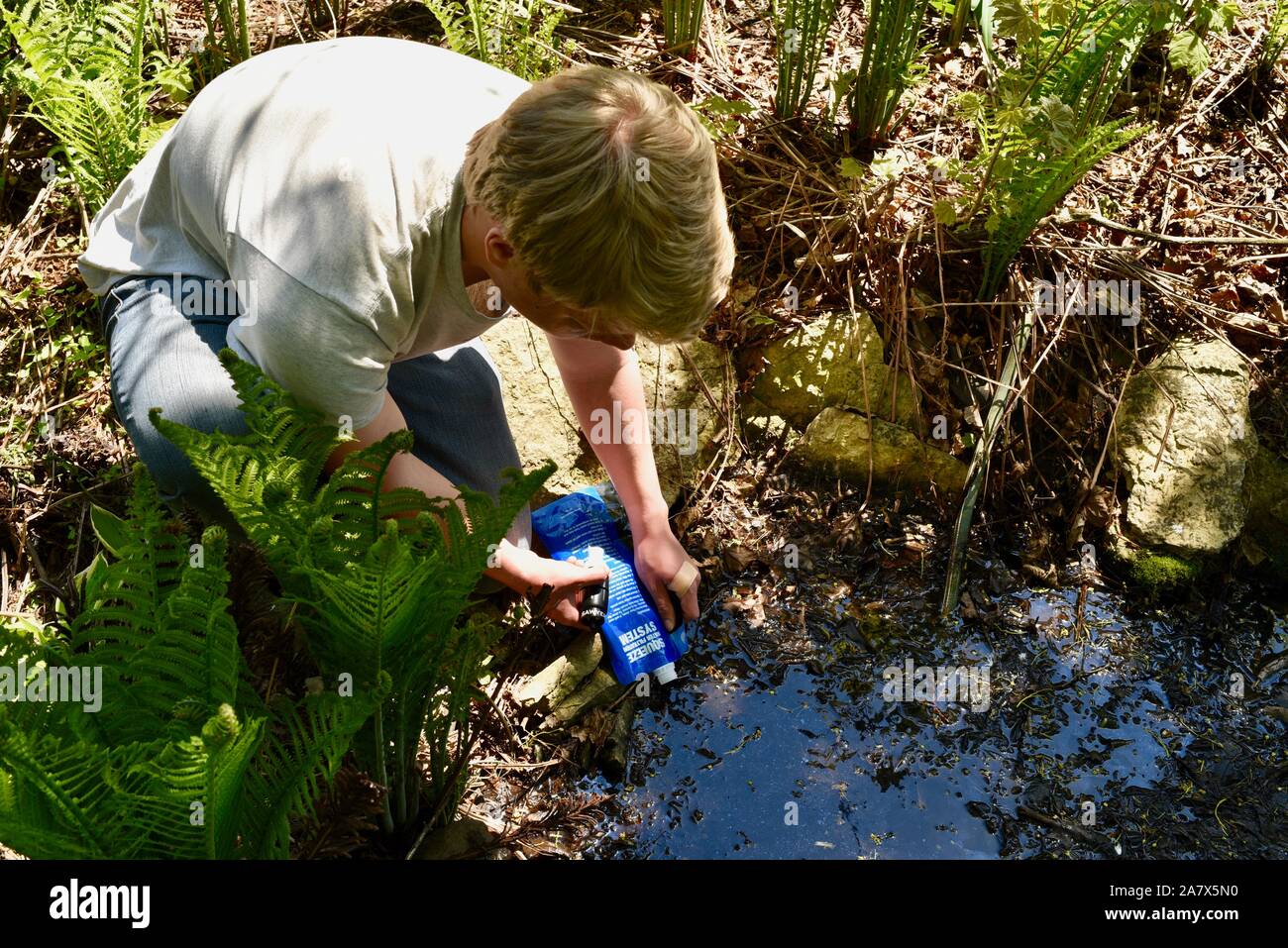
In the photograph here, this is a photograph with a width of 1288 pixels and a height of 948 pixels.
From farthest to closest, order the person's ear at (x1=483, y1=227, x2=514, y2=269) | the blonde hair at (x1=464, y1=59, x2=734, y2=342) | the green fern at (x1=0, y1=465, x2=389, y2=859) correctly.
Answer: the person's ear at (x1=483, y1=227, x2=514, y2=269)
the blonde hair at (x1=464, y1=59, x2=734, y2=342)
the green fern at (x1=0, y1=465, x2=389, y2=859)

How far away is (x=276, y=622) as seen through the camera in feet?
6.75

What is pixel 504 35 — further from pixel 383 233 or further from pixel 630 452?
pixel 383 233

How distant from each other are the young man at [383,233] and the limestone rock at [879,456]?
0.83 m

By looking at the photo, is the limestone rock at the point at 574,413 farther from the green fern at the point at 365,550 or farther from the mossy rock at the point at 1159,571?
the mossy rock at the point at 1159,571

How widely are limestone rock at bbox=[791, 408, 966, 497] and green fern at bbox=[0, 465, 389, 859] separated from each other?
64.1 inches

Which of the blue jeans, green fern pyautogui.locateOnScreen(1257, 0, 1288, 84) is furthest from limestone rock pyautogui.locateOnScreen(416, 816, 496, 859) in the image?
green fern pyautogui.locateOnScreen(1257, 0, 1288, 84)

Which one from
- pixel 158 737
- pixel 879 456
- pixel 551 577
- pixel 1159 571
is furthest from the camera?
pixel 879 456

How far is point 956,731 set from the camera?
98.0 inches

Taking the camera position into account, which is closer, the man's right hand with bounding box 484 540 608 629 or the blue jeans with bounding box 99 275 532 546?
the blue jeans with bounding box 99 275 532 546

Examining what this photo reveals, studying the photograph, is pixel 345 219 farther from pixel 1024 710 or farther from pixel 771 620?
pixel 1024 710

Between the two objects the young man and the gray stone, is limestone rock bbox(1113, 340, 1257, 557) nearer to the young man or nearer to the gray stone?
the gray stone

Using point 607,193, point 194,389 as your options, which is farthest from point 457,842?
point 607,193

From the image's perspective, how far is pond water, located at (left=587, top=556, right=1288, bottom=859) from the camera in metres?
2.32

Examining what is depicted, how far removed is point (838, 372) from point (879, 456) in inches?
10.3
